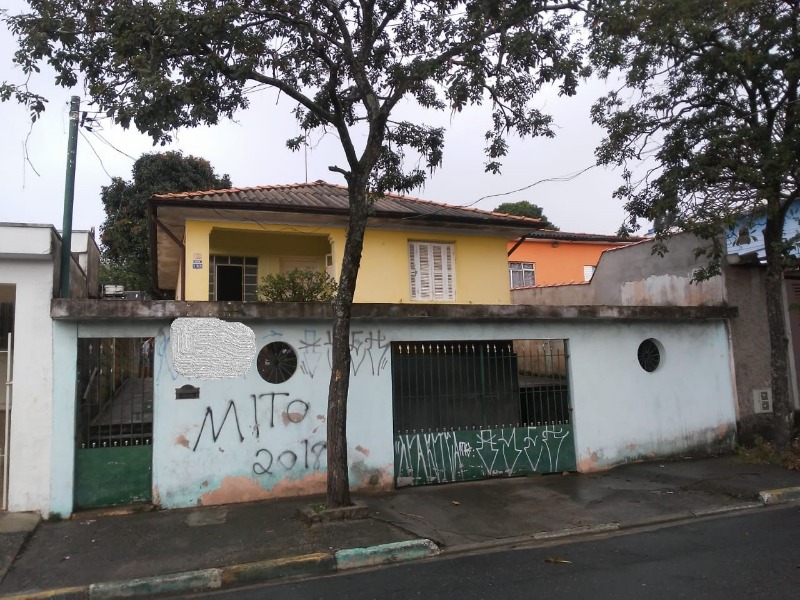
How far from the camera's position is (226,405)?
754cm

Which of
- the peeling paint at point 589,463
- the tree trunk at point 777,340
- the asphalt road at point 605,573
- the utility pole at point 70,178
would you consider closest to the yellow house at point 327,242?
the utility pole at point 70,178

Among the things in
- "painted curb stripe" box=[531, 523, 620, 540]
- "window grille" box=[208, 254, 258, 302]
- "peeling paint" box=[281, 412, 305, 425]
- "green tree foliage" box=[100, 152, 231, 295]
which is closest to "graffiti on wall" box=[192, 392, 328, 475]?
"peeling paint" box=[281, 412, 305, 425]

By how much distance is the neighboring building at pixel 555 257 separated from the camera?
22.8 meters

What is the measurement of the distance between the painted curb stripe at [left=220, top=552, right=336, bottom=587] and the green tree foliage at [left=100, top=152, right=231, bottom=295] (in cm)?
1790

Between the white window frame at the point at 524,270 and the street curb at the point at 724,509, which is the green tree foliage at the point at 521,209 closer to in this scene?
the white window frame at the point at 524,270

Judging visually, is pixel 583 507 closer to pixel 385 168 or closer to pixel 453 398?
pixel 453 398

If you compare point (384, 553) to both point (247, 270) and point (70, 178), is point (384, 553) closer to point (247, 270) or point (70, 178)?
point (70, 178)

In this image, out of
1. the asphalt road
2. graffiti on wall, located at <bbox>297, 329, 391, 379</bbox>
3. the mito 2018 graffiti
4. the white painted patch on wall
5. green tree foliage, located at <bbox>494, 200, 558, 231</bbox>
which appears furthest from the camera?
green tree foliage, located at <bbox>494, 200, 558, 231</bbox>

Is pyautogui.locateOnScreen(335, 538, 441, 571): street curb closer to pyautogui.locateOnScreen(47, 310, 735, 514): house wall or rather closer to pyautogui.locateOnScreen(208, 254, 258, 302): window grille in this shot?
pyautogui.locateOnScreen(47, 310, 735, 514): house wall

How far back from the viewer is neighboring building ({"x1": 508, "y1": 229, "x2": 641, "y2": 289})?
2277 centimetres

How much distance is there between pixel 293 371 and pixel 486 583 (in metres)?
3.95

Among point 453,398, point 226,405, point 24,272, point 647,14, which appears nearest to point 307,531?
point 226,405

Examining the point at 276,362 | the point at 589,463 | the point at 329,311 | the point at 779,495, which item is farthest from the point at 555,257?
the point at 276,362

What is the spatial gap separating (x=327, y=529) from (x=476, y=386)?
11.4ft
